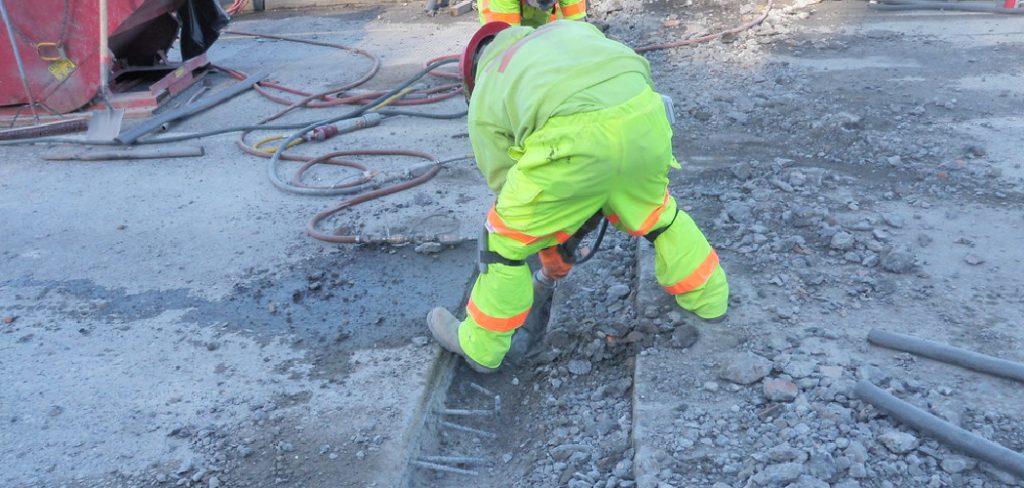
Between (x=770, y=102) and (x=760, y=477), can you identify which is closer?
(x=760, y=477)

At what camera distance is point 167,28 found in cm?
823

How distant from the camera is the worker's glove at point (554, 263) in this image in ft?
12.4

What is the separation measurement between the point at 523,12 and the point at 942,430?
4.24m

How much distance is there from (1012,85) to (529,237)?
16.9ft

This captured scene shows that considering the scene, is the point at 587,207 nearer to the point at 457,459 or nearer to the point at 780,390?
the point at 780,390

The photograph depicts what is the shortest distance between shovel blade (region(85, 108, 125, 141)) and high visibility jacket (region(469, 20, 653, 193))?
470cm

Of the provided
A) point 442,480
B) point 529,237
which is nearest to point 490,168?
point 529,237

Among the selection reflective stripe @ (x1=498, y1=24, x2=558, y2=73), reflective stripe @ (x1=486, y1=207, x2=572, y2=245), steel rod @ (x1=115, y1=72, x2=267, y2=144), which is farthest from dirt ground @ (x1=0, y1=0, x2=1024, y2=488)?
reflective stripe @ (x1=498, y1=24, x2=558, y2=73)

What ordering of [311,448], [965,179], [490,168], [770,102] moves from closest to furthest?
[311,448] < [490,168] < [965,179] < [770,102]

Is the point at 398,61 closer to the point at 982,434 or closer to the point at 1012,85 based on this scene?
the point at 1012,85

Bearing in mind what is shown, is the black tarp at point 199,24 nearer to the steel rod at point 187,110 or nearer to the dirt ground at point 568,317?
the steel rod at point 187,110

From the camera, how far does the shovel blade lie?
693cm

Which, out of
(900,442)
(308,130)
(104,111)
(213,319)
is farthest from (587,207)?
(104,111)

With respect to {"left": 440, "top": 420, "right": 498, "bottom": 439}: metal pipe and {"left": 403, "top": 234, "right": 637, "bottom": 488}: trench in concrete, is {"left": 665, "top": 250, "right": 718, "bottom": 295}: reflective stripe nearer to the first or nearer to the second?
{"left": 403, "top": 234, "right": 637, "bottom": 488}: trench in concrete
